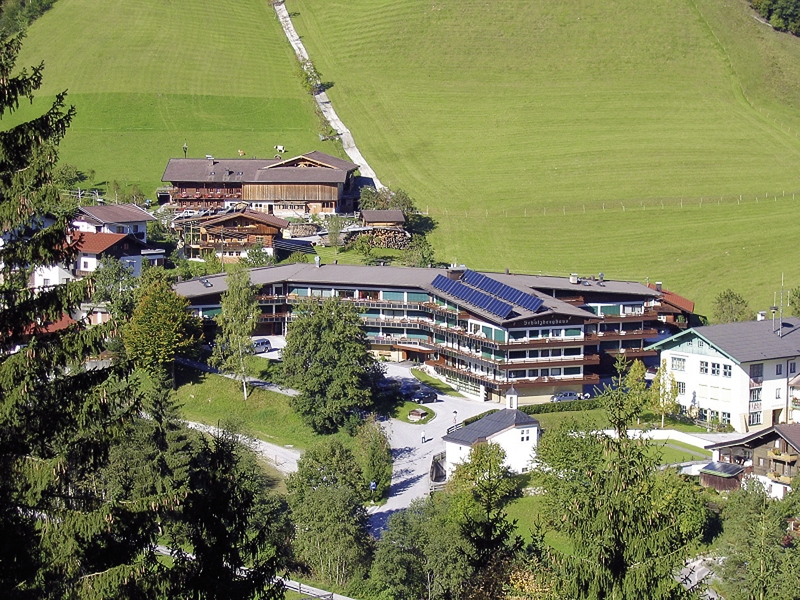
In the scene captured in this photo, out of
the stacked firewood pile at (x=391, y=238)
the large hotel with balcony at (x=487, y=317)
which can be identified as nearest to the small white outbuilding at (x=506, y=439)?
the large hotel with balcony at (x=487, y=317)

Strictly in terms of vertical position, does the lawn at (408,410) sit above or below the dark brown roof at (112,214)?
below

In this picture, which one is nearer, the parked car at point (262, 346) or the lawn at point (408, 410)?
the lawn at point (408, 410)

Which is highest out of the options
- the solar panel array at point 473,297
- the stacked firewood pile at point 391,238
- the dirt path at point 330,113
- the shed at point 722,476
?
the dirt path at point 330,113

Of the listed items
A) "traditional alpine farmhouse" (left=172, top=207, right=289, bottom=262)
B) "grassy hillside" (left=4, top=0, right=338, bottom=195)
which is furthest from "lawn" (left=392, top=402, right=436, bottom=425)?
"grassy hillside" (left=4, top=0, right=338, bottom=195)

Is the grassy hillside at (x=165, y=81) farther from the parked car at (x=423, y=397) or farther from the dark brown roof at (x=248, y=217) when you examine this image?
the parked car at (x=423, y=397)

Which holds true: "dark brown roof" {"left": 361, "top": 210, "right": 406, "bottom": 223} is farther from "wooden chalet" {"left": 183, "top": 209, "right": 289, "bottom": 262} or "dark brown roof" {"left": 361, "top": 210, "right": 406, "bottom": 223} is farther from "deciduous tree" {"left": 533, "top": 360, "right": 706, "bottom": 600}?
"deciduous tree" {"left": 533, "top": 360, "right": 706, "bottom": 600}

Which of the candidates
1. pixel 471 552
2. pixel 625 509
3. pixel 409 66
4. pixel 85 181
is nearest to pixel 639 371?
pixel 471 552
